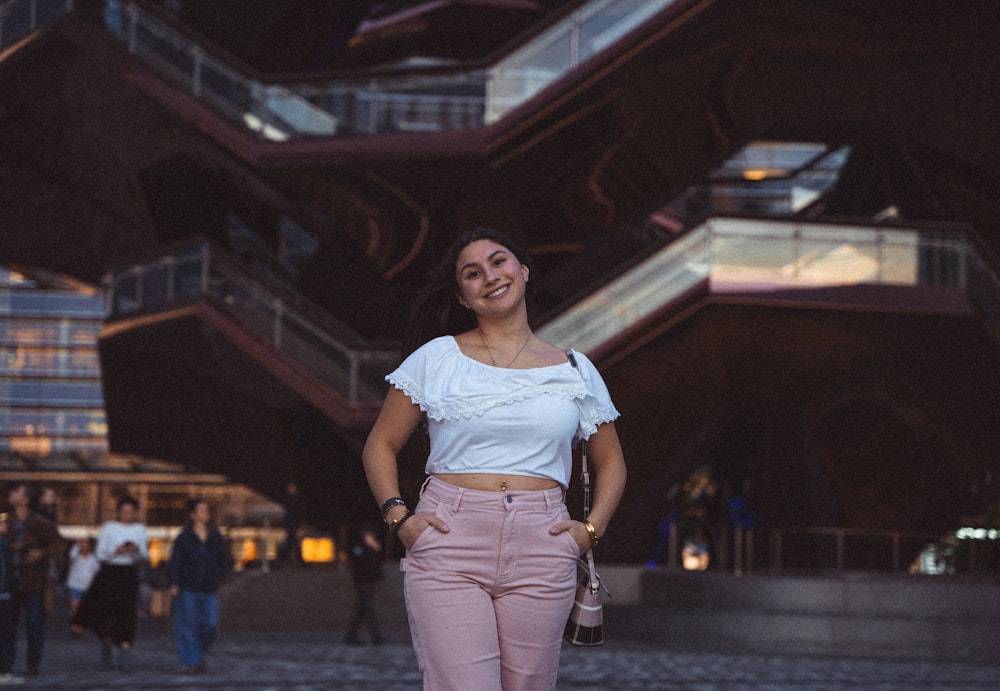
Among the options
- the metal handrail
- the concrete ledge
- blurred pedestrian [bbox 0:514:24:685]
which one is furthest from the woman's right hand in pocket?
the metal handrail

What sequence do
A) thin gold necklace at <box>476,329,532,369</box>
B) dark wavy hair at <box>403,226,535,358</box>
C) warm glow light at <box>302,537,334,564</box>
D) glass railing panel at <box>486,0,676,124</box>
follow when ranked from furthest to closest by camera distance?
warm glow light at <box>302,537,334,564</box>, glass railing panel at <box>486,0,676,124</box>, dark wavy hair at <box>403,226,535,358</box>, thin gold necklace at <box>476,329,532,369</box>

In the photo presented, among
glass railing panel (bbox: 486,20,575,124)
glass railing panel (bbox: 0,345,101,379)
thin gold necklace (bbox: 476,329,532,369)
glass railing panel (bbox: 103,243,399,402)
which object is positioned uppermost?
glass railing panel (bbox: 486,20,575,124)

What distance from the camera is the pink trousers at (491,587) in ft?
13.1

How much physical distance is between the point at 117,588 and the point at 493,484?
11.1 metres

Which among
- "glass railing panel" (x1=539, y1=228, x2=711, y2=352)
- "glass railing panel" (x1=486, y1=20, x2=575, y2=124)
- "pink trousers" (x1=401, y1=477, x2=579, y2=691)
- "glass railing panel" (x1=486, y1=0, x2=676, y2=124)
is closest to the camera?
"pink trousers" (x1=401, y1=477, x2=579, y2=691)

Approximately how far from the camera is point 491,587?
13.4 ft

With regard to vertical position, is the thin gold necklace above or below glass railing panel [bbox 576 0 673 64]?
below

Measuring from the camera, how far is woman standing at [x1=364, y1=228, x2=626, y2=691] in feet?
13.3

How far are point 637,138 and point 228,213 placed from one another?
9024 mm

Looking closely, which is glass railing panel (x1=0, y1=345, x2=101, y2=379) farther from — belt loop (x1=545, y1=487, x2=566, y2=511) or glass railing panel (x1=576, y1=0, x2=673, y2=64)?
belt loop (x1=545, y1=487, x2=566, y2=511)

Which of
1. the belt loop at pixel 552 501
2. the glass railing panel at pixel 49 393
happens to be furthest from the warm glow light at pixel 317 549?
the glass railing panel at pixel 49 393

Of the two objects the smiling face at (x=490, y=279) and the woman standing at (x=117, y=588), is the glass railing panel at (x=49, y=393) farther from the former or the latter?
the smiling face at (x=490, y=279)

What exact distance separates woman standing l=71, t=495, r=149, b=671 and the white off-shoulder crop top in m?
10.8

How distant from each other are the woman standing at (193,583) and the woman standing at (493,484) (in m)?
9.92
